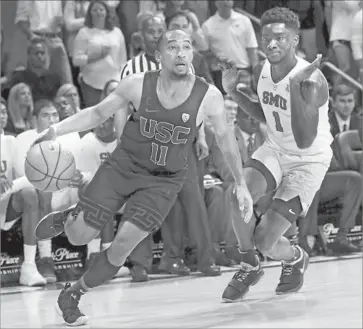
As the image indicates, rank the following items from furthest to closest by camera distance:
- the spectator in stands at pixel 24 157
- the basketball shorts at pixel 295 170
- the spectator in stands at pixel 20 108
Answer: the spectator in stands at pixel 20 108, the spectator in stands at pixel 24 157, the basketball shorts at pixel 295 170

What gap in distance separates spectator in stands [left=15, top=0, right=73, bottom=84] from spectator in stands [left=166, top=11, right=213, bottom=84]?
103 cm

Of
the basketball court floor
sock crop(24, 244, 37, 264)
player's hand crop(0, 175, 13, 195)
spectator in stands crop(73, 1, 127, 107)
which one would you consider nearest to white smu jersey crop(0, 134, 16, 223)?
sock crop(24, 244, 37, 264)

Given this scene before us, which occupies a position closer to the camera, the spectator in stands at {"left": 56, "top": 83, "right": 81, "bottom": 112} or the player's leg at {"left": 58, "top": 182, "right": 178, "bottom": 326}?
the player's leg at {"left": 58, "top": 182, "right": 178, "bottom": 326}

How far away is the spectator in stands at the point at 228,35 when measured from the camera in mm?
10469

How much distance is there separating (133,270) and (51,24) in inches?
112

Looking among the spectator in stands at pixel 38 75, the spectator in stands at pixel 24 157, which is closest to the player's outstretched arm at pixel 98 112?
the spectator in stands at pixel 24 157

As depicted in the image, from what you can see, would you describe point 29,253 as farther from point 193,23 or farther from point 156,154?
point 193,23

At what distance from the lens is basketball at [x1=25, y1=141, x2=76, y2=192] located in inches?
242

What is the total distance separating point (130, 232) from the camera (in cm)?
641

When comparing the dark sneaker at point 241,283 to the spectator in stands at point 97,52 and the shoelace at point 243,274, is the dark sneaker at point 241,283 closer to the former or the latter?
the shoelace at point 243,274

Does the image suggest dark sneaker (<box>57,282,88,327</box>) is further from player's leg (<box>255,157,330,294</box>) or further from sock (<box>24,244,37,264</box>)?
sock (<box>24,244,37,264</box>)

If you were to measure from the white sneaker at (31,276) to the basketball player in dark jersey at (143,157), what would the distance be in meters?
1.53

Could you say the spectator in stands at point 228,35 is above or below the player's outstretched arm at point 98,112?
above

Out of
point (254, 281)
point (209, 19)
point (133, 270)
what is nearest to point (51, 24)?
point (209, 19)
